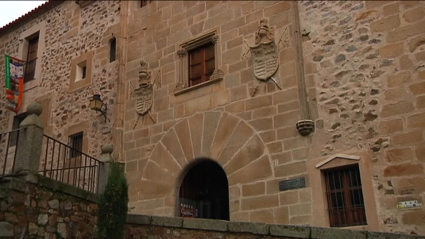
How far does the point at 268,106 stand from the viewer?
9023 mm

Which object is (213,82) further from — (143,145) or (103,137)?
(103,137)

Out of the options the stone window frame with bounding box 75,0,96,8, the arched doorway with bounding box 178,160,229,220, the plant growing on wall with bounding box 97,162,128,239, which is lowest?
the plant growing on wall with bounding box 97,162,128,239

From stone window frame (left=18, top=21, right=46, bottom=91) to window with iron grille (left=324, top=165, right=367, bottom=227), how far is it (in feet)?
31.6

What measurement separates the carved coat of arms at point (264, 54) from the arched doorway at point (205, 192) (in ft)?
7.13

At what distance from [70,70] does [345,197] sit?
881 centimetres

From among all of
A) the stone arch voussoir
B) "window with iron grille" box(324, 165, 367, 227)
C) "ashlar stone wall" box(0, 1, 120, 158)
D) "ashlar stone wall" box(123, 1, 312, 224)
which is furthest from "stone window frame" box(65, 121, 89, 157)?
"window with iron grille" box(324, 165, 367, 227)

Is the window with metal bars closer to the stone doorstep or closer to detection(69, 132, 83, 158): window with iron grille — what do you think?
detection(69, 132, 83, 158): window with iron grille

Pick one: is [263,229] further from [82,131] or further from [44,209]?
[82,131]

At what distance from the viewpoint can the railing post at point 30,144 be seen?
6008mm

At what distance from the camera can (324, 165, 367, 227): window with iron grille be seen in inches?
297

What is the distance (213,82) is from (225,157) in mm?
1713

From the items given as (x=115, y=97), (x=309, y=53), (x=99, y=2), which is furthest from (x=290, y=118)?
(x=99, y=2)

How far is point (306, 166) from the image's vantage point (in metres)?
8.17

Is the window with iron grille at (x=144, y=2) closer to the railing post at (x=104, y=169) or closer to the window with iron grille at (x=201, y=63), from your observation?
the window with iron grille at (x=201, y=63)
